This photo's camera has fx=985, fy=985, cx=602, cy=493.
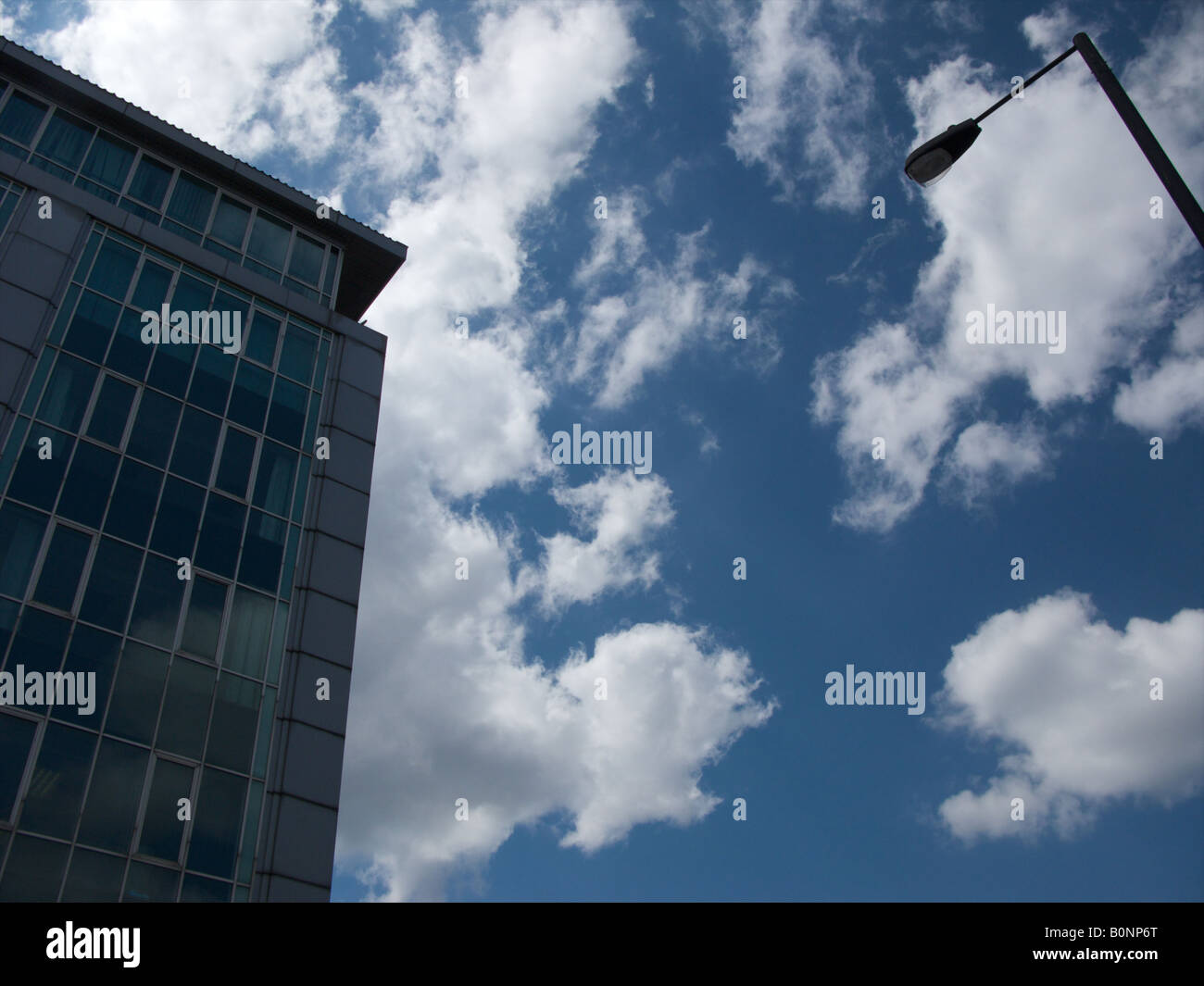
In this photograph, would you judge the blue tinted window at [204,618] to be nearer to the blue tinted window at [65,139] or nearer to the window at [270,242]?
the window at [270,242]

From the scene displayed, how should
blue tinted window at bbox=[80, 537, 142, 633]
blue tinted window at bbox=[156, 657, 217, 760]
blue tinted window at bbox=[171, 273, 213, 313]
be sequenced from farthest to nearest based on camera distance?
blue tinted window at bbox=[171, 273, 213, 313], blue tinted window at bbox=[80, 537, 142, 633], blue tinted window at bbox=[156, 657, 217, 760]

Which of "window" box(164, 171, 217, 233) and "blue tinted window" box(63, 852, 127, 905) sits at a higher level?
"window" box(164, 171, 217, 233)

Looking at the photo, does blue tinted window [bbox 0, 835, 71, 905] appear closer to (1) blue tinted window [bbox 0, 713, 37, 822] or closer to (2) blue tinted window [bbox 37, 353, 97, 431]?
(1) blue tinted window [bbox 0, 713, 37, 822]

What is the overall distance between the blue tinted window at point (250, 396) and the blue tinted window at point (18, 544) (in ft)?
18.1

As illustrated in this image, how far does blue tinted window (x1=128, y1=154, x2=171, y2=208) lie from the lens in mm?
27188

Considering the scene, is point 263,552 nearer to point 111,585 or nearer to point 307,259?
point 111,585

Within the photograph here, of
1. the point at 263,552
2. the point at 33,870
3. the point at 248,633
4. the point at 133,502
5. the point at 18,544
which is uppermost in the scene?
the point at 133,502

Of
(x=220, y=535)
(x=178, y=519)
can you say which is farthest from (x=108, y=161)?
(x=220, y=535)

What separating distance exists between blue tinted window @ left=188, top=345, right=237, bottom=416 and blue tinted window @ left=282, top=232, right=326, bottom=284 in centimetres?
513

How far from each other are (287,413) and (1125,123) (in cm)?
2186

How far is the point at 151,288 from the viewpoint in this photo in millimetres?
25125

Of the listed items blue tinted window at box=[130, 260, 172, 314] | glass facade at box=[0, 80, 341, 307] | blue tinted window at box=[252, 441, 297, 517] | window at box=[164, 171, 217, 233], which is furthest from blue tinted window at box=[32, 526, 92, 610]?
window at box=[164, 171, 217, 233]

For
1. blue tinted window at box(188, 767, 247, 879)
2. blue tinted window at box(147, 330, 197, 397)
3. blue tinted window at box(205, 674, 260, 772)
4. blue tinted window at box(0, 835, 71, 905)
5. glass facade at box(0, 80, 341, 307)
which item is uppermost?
glass facade at box(0, 80, 341, 307)

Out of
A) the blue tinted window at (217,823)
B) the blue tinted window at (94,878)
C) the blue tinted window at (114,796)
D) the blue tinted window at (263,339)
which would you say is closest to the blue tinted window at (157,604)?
the blue tinted window at (114,796)
